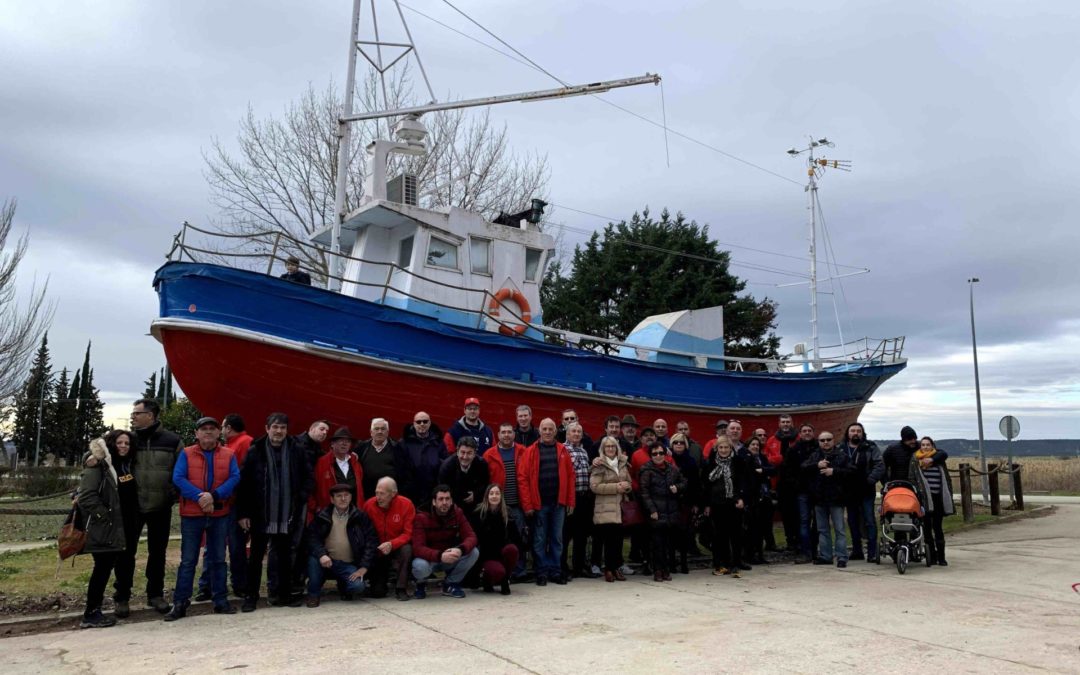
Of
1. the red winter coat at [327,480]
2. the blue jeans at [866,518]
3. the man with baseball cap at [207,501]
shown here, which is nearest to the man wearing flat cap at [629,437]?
the blue jeans at [866,518]

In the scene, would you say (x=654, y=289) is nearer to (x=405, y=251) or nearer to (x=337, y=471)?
(x=405, y=251)

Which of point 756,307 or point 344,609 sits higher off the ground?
point 756,307

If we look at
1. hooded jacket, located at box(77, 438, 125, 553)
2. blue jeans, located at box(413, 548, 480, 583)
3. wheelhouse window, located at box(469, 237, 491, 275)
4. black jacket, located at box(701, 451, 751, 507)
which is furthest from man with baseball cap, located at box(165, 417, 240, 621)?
wheelhouse window, located at box(469, 237, 491, 275)

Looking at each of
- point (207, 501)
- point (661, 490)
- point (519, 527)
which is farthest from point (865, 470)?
point (207, 501)

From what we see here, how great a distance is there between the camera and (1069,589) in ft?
24.3

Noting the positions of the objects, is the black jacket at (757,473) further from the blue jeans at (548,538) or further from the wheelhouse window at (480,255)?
the wheelhouse window at (480,255)

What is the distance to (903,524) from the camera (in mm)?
8758

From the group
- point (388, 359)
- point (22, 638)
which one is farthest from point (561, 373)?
point (22, 638)

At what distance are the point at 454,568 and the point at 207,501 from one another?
Result: 222 cm

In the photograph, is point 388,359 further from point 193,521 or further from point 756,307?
point 756,307

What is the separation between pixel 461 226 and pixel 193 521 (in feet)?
19.7

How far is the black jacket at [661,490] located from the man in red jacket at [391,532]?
2538mm

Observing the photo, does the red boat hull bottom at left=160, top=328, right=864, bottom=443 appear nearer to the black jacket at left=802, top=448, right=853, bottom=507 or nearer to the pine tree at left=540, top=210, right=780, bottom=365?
the black jacket at left=802, top=448, right=853, bottom=507

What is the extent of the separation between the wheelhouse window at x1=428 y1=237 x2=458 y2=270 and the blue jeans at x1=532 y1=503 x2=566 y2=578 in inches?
176
